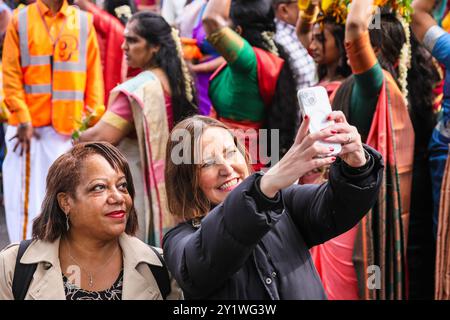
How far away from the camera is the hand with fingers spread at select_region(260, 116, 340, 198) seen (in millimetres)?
2148

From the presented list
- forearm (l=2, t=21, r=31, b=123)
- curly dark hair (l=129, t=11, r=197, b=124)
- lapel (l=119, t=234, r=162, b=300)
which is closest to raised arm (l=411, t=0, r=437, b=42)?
curly dark hair (l=129, t=11, r=197, b=124)

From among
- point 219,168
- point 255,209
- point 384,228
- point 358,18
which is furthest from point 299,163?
point 384,228

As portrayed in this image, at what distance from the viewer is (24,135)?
19.1ft

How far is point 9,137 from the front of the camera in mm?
5957

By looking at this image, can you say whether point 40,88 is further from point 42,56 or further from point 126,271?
point 126,271

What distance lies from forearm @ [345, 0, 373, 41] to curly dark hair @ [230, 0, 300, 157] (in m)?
1.05

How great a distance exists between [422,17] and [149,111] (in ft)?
5.22

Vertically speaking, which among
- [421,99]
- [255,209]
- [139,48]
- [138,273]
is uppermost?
[139,48]

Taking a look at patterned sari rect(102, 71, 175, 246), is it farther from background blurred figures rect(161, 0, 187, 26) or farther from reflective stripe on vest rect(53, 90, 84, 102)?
background blurred figures rect(161, 0, 187, 26)

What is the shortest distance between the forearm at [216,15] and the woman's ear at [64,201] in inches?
82.3

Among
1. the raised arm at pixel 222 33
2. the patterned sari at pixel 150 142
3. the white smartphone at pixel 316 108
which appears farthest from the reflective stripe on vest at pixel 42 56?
the white smartphone at pixel 316 108

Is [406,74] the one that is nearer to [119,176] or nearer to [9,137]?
A: [119,176]

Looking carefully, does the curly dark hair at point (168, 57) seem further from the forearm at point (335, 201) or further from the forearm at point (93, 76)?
the forearm at point (335, 201)

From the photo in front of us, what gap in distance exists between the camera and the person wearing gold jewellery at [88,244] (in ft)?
8.73
